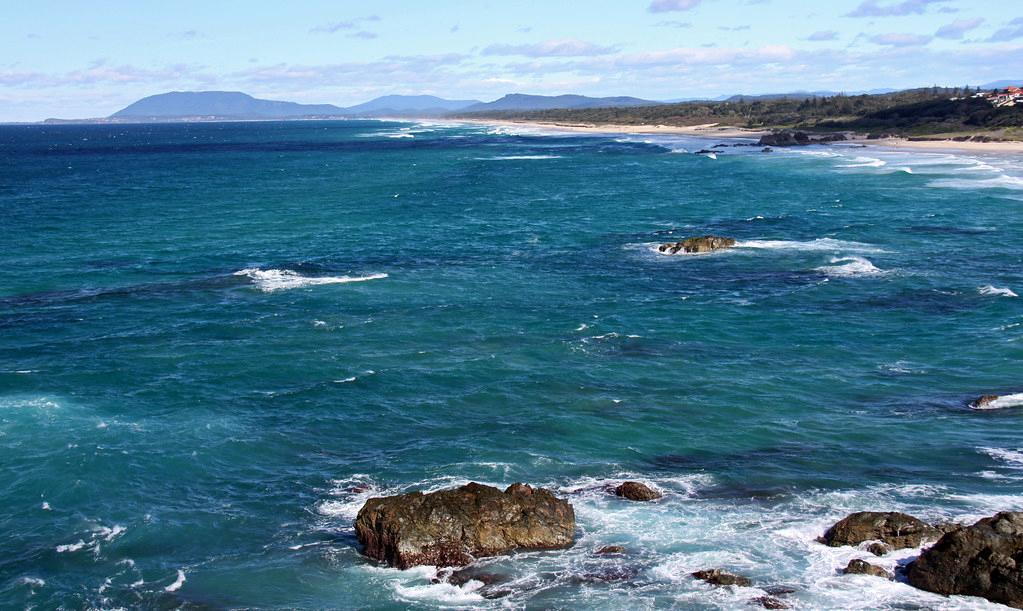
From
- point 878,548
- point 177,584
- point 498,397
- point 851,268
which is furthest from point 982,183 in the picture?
point 177,584

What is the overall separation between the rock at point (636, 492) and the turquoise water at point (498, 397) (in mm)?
545

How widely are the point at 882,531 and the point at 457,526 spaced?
1326 centimetres

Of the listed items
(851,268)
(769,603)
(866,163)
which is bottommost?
(769,603)

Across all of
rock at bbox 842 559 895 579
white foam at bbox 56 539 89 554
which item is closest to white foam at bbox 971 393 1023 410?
rock at bbox 842 559 895 579

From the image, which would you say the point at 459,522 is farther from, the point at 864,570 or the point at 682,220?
the point at 682,220

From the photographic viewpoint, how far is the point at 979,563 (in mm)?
26016

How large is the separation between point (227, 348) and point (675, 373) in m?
24.5

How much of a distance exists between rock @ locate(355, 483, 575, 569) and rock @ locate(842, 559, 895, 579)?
8443 mm

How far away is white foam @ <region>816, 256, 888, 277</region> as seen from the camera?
221 feet

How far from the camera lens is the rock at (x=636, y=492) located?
109ft

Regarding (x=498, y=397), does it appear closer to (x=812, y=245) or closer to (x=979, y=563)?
(x=979, y=563)

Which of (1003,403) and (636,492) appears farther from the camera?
(1003,403)

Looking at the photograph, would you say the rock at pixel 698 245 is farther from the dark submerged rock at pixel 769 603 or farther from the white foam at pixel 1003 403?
the dark submerged rock at pixel 769 603

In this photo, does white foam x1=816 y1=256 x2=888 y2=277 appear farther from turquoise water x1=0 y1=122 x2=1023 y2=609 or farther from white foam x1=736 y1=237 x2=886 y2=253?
white foam x1=736 y1=237 x2=886 y2=253
